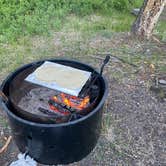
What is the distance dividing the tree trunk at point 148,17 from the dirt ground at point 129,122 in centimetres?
40

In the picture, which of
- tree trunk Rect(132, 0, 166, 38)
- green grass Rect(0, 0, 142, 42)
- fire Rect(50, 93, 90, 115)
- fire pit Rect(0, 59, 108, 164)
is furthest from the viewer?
green grass Rect(0, 0, 142, 42)

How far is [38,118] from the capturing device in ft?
5.77

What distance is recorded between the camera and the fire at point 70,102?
188cm

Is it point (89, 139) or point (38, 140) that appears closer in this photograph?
point (38, 140)

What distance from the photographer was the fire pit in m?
1.74

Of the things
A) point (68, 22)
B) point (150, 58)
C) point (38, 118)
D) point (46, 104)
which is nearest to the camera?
point (38, 118)

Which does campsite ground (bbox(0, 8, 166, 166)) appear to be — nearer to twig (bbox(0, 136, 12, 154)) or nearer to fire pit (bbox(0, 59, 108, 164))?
twig (bbox(0, 136, 12, 154))

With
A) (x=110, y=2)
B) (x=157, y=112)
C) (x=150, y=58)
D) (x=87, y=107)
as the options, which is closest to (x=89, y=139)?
(x=87, y=107)

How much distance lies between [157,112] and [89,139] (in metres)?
0.88

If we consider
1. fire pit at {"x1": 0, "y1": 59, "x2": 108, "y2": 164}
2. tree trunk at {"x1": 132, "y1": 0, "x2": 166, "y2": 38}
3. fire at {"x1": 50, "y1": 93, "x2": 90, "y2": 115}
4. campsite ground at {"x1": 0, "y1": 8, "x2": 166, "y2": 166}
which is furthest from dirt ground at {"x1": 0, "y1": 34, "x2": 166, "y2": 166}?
fire at {"x1": 50, "y1": 93, "x2": 90, "y2": 115}

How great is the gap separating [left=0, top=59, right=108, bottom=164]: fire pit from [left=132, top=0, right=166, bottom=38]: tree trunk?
5.37 feet

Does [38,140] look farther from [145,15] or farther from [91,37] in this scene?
[145,15]

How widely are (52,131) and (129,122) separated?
37.8 inches

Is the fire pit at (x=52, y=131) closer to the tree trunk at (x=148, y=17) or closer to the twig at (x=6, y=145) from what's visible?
the twig at (x=6, y=145)
